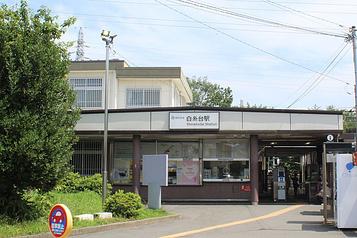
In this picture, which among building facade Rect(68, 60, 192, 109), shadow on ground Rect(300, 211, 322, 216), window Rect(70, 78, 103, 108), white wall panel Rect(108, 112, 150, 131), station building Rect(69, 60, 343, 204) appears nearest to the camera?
shadow on ground Rect(300, 211, 322, 216)

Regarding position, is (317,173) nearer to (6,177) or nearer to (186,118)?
(186,118)

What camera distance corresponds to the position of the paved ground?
1512cm

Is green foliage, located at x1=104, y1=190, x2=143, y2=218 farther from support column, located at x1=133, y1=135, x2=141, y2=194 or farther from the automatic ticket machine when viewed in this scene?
the automatic ticket machine

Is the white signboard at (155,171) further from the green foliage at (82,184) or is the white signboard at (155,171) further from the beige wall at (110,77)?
the beige wall at (110,77)

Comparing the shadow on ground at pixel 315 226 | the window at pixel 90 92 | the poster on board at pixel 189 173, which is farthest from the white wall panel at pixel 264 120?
the window at pixel 90 92

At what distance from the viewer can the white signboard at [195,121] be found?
25609mm

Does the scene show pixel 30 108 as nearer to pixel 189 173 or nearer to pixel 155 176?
pixel 155 176

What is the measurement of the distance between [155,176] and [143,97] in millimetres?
11345

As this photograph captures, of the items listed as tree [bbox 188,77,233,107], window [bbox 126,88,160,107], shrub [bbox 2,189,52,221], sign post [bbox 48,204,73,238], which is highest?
tree [bbox 188,77,233,107]

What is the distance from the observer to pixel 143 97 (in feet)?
104

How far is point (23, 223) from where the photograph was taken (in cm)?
1412

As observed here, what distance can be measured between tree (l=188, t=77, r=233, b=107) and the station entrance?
35638 millimetres

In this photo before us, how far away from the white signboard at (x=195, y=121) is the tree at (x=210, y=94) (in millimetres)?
50979

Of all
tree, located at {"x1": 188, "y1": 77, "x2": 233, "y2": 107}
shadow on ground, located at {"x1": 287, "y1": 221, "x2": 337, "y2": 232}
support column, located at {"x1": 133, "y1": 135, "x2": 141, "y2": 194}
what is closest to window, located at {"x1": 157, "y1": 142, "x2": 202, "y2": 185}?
support column, located at {"x1": 133, "y1": 135, "x2": 141, "y2": 194}
